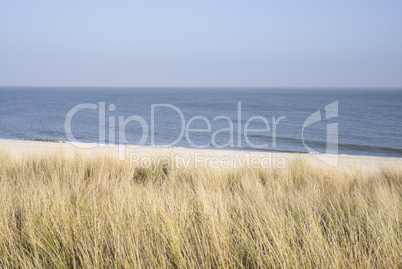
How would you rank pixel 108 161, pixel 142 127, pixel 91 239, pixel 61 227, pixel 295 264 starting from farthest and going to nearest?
pixel 142 127 < pixel 108 161 < pixel 61 227 < pixel 91 239 < pixel 295 264

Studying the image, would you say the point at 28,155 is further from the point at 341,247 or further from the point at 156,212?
the point at 341,247

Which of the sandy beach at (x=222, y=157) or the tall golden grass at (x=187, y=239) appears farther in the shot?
the sandy beach at (x=222, y=157)

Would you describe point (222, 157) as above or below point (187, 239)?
below

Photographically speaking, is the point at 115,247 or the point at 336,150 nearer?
the point at 115,247

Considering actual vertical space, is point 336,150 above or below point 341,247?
below

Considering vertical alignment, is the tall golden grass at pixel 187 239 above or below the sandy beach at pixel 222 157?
above

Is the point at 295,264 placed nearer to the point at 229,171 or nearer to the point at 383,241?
the point at 383,241

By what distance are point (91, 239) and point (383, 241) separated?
217cm

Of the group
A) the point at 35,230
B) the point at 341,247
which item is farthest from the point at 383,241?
the point at 35,230

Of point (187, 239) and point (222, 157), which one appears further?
point (222, 157)

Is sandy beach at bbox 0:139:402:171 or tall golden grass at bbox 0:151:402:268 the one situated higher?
tall golden grass at bbox 0:151:402:268

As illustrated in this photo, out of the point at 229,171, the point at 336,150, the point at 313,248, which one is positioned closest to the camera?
the point at 313,248

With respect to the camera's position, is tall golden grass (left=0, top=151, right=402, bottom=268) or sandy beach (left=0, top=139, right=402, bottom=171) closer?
tall golden grass (left=0, top=151, right=402, bottom=268)

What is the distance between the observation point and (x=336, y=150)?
15812mm
